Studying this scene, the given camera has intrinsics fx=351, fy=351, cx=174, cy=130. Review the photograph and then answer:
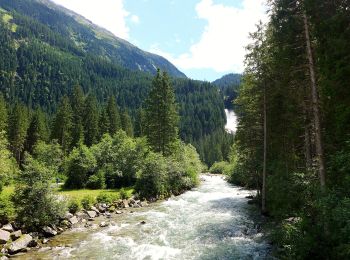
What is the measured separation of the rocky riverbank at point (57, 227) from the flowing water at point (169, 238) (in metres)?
0.78

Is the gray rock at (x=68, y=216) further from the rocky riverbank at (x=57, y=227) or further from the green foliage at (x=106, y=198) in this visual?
the green foliage at (x=106, y=198)

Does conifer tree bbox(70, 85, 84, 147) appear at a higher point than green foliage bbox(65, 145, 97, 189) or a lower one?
higher

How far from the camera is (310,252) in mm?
14492

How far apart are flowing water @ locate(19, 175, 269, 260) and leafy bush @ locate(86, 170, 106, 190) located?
11930 millimetres

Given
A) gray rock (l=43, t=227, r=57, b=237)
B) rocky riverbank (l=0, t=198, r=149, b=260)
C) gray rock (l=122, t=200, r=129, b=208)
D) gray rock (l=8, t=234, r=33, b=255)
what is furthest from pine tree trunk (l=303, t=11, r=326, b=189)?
gray rock (l=122, t=200, r=129, b=208)

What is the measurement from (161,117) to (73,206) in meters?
29.8

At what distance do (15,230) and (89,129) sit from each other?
2488 inches

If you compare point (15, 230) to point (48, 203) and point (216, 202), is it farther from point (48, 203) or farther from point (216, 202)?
point (216, 202)

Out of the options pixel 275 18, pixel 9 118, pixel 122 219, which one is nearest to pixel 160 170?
pixel 122 219

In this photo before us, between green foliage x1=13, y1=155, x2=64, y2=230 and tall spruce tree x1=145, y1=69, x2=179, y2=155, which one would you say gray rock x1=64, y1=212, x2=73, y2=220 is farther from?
tall spruce tree x1=145, y1=69, x2=179, y2=155

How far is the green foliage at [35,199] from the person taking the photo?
24.7 meters

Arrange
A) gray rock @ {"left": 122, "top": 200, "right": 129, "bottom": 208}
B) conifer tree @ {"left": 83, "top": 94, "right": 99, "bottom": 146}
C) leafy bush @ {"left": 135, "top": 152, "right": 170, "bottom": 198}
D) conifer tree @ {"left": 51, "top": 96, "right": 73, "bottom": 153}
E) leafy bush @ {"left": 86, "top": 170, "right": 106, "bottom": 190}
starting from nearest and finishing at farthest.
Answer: gray rock @ {"left": 122, "top": 200, "right": 129, "bottom": 208} < leafy bush @ {"left": 135, "top": 152, "right": 170, "bottom": 198} < leafy bush @ {"left": 86, "top": 170, "right": 106, "bottom": 190} < conifer tree @ {"left": 51, "top": 96, "right": 73, "bottom": 153} < conifer tree @ {"left": 83, "top": 94, "right": 99, "bottom": 146}

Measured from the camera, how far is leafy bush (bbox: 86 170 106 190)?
1734 inches

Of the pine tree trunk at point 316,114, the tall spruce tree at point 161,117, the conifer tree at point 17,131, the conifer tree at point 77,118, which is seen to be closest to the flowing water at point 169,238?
the pine tree trunk at point 316,114
